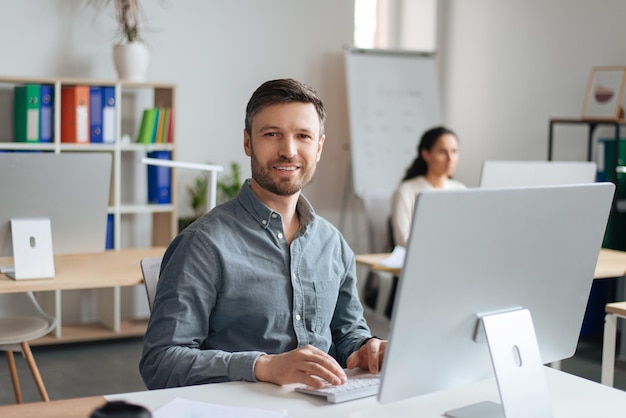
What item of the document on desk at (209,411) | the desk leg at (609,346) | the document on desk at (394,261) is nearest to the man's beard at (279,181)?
the document on desk at (209,411)

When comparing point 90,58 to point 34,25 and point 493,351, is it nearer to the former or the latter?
point 34,25

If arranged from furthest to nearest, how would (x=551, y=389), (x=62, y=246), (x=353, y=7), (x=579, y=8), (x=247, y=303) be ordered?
(x=353, y=7), (x=579, y=8), (x=62, y=246), (x=247, y=303), (x=551, y=389)

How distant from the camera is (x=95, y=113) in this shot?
460 centimetres

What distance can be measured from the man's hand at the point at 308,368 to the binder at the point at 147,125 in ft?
10.9

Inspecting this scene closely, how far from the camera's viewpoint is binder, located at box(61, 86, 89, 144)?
14.9 ft

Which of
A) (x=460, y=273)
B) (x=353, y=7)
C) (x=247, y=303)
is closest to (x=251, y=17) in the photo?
(x=353, y=7)

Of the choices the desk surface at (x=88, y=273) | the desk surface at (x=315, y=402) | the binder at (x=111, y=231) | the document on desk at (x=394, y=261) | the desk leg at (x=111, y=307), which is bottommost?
the desk leg at (x=111, y=307)

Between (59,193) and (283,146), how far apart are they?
1.21m

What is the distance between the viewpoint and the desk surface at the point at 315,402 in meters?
1.51

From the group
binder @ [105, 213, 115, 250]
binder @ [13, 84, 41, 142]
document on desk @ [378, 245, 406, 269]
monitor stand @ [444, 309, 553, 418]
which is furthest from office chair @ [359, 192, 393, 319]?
monitor stand @ [444, 309, 553, 418]

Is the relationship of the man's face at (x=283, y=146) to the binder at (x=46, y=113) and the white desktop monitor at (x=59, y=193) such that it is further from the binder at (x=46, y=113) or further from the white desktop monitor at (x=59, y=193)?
the binder at (x=46, y=113)

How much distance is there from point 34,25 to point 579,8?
3185 millimetres

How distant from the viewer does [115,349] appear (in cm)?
462

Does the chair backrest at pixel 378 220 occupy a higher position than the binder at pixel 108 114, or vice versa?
the binder at pixel 108 114
